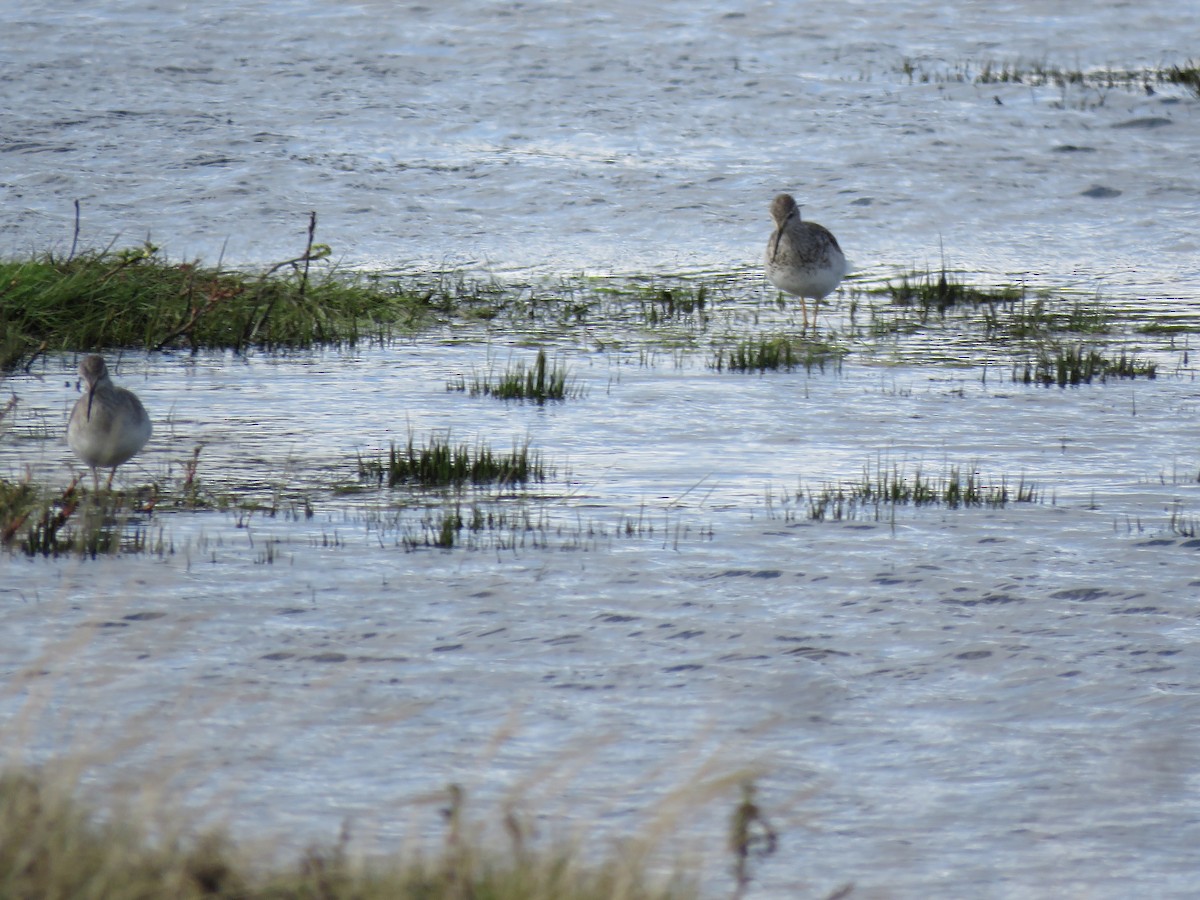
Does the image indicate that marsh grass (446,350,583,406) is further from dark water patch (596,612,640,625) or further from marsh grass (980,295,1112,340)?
dark water patch (596,612,640,625)

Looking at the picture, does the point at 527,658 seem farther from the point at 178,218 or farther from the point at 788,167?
the point at 788,167

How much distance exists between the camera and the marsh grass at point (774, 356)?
1432 centimetres

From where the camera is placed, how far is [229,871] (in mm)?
3834

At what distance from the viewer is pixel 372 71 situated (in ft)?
121

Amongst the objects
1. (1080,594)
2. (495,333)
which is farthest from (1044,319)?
(1080,594)

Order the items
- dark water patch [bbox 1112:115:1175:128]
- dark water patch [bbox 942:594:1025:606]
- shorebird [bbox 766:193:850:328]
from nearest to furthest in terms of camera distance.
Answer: dark water patch [bbox 942:594:1025:606] → shorebird [bbox 766:193:850:328] → dark water patch [bbox 1112:115:1175:128]

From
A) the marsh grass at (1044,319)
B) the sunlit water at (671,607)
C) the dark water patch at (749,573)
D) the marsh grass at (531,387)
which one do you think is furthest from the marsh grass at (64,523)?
the marsh grass at (1044,319)

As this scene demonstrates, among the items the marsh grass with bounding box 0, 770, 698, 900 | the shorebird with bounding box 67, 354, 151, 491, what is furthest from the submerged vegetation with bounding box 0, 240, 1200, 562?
the marsh grass with bounding box 0, 770, 698, 900

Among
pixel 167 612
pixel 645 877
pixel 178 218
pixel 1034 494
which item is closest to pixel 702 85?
pixel 178 218

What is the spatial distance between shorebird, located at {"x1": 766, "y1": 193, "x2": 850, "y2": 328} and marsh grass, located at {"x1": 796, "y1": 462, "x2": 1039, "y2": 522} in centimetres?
657

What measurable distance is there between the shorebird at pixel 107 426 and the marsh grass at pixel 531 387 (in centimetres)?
416

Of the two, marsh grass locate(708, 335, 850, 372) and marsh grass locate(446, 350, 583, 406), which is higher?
marsh grass locate(708, 335, 850, 372)

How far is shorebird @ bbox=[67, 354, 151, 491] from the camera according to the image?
8758 millimetres

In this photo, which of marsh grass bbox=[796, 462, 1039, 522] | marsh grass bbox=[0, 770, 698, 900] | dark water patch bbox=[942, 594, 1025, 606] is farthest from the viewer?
marsh grass bbox=[796, 462, 1039, 522]
